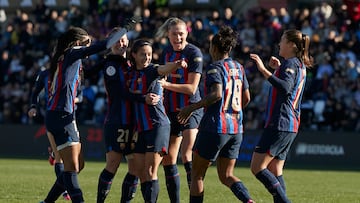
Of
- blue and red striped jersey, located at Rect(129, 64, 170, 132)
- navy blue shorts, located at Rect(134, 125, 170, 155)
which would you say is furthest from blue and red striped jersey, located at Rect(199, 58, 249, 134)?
blue and red striped jersey, located at Rect(129, 64, 170, 132)

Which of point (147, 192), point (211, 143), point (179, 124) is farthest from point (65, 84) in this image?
point (179, 124)

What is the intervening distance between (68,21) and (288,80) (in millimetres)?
22102

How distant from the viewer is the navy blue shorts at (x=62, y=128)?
10.9 m

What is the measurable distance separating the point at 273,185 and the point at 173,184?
5.03ft

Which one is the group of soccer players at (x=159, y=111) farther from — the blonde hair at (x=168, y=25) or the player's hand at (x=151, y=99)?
the blonde hair at (x=168, y=25)

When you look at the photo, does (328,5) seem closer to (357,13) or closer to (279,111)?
(357,13)

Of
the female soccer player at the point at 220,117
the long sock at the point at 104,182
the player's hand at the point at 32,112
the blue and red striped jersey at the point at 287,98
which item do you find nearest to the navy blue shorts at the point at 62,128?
the long sock at the point at 104,182

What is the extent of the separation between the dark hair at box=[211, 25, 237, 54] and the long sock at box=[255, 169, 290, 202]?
1565mm

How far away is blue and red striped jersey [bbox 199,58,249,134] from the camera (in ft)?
35.4

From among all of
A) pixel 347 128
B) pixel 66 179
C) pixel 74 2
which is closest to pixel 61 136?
pixel 66 179

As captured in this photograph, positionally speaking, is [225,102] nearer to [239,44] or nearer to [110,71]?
[110,71]

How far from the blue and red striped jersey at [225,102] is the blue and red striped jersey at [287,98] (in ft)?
1.52

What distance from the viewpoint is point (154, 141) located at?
11.0 m

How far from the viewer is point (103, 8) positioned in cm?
3266
